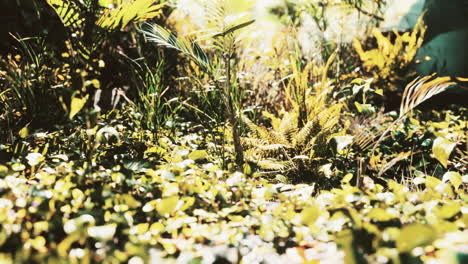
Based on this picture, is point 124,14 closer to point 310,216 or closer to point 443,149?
point 310,216

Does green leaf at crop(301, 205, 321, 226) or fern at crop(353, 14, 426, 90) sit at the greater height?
fern at crop(353, 14, 426, 90)

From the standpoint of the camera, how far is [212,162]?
2.17 m

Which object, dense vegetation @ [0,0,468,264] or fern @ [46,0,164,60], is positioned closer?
dense vegetation @ [0,0,468,264]

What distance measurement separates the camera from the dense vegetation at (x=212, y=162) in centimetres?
101

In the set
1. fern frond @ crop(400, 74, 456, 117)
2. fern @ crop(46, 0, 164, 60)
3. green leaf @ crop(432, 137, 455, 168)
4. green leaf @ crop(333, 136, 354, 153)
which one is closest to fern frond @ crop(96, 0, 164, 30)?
fern @ crop(46, 0, 164, 60)

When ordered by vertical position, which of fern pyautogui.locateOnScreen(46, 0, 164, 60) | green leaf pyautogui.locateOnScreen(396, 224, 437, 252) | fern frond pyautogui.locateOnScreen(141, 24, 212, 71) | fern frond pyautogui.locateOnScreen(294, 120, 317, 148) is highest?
fern pyautogui.locateOnScreen(46, 0, 164, 60)

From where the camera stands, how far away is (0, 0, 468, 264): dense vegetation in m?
1.01

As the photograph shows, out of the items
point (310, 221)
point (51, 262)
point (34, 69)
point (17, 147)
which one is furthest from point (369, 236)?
point (34, 69)

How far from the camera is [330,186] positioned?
6.54 ft

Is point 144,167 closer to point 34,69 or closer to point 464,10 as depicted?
point 34,69

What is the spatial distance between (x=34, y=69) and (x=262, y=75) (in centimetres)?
217

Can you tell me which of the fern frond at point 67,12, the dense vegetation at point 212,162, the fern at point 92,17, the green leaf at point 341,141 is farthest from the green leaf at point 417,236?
the fern frond at point 67,12

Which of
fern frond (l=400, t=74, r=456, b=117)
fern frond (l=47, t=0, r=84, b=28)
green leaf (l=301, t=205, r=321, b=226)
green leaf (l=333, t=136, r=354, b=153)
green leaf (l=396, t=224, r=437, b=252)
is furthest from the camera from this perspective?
fern frond (l=47, t=0, r=84, b=28)

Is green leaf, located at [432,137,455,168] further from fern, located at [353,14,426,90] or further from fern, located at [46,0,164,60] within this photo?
fern, located at [353,14,426,90]
